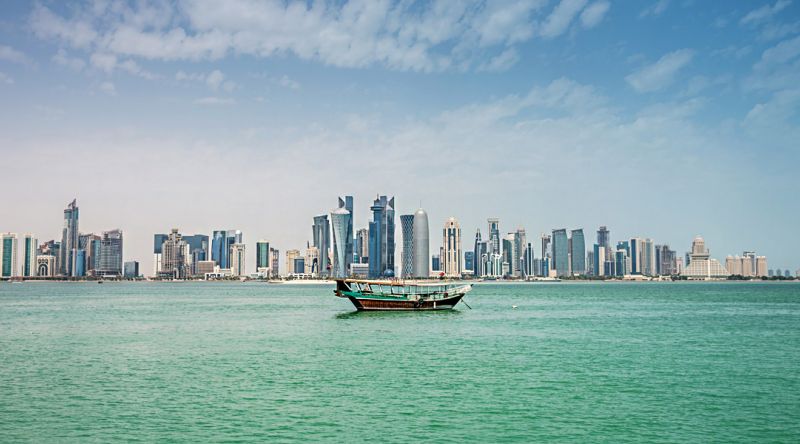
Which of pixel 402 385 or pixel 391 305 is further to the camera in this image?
pixel 391 305

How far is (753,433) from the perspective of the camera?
2412 cm

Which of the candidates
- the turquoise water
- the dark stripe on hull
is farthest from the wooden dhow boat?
the turquoise water

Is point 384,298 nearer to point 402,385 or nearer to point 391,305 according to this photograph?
point 391,305

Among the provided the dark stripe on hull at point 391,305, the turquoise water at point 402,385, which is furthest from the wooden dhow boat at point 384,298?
the turquoise water at point 402,385

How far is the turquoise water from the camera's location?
24531 mm

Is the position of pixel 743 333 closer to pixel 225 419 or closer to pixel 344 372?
pixel 344 372

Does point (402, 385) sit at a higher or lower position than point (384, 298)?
lower

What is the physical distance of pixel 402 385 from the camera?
3294 cm

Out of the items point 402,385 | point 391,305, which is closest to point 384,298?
point 391,305

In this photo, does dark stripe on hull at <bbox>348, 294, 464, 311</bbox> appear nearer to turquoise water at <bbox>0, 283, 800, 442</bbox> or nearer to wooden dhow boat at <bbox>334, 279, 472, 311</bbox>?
wooden dhow boat at <bbox>334, 279, 472, 311</bbox>

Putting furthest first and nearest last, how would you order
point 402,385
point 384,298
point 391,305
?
point 391,305
point 384,298
point 402,385

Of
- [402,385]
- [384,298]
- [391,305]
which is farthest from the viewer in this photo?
[391,305]

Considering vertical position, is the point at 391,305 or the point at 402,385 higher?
the point at 391,305

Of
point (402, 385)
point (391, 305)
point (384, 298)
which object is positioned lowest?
point (402, 385)
